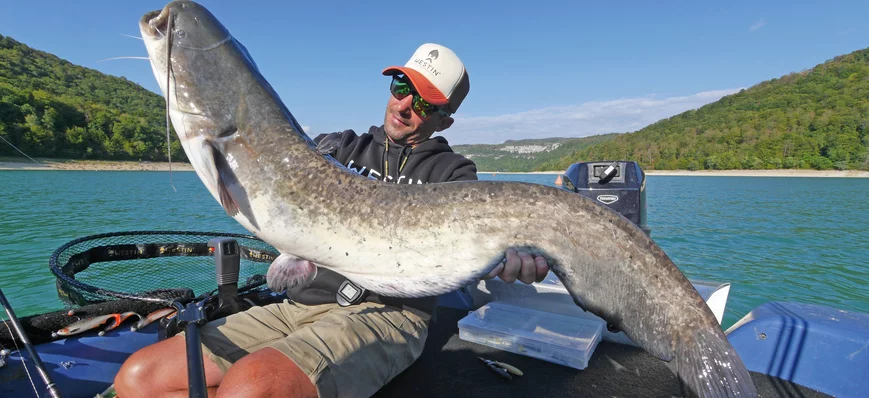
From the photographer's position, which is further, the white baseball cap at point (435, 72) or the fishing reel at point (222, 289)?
the white baseball cap at point (435, 72)

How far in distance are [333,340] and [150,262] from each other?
24.3 ft

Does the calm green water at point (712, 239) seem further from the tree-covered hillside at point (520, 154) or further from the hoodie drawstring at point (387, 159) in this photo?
the tree-covered hillside at point (520, 154)

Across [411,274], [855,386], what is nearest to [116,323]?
[411,274]

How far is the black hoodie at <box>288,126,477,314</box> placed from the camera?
279 centimetres

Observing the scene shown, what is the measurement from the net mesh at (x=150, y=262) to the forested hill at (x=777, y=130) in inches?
4202

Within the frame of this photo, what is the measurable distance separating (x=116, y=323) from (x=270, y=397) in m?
2.10

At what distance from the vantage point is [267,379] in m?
1.95

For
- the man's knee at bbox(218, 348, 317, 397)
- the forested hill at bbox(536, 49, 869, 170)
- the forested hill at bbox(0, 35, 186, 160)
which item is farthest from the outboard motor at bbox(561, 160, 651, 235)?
the forested hill at bbox(536, 49, 869, 170)

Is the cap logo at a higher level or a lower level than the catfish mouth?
lower

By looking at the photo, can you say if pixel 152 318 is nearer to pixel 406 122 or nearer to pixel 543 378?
pixel 406 122

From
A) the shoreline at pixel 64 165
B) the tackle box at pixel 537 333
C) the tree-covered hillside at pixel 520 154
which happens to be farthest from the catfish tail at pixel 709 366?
the tree-covered hillside at pixel 520 154

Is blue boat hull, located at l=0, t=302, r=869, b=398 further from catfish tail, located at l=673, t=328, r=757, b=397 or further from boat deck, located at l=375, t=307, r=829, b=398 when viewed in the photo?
catfish tail, located at l=673, t=328, r=757, b=397

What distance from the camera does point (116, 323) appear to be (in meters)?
3.17

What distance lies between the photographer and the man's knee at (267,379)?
1.92 m
